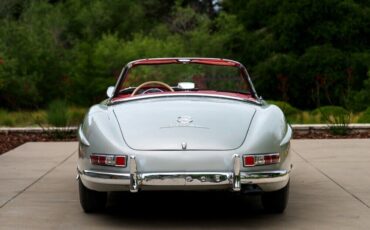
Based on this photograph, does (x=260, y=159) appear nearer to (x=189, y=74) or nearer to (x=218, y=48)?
(x=189, y=74)

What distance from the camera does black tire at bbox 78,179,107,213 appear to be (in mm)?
6785

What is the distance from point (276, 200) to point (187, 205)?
927 mm

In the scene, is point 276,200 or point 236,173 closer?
point 236,173

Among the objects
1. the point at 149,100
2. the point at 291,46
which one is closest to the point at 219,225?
the point at 149,100

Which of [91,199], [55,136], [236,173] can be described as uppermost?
[236,173]

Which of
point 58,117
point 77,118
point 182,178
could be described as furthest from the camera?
point 77,118

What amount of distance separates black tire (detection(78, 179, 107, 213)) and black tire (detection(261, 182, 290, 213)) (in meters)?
1.37

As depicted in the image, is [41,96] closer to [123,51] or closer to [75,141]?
[123,51]

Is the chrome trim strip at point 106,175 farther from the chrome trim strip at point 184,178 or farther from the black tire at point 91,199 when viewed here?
the black tire at point 91,199

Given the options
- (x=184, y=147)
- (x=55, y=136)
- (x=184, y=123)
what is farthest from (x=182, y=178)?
(x=55, y=136)

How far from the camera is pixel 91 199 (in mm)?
6820

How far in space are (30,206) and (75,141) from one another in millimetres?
6144

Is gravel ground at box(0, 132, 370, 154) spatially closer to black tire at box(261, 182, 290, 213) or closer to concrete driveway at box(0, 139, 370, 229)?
concrete driveway at box(0, 139, 370, 229)

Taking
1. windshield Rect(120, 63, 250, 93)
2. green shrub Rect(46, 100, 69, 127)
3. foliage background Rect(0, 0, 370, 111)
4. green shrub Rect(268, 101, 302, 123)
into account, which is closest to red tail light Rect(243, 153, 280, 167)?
green shrub Rect(46, 100, 69, 127)
